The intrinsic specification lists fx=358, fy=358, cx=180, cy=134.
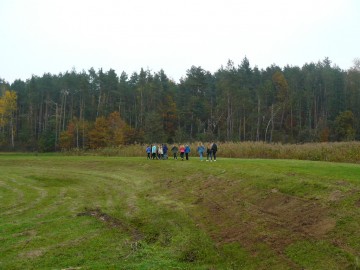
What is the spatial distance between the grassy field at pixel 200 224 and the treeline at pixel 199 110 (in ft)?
153

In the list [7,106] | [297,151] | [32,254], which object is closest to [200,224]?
[32,254]

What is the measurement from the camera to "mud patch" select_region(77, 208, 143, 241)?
1205cm

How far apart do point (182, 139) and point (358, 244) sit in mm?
56614

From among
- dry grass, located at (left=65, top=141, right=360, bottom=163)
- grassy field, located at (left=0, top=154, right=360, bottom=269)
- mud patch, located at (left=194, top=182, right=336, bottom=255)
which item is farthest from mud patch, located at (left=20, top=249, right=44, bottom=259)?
dry grass, located at (left=65, top=141, right=360, bottom=163)

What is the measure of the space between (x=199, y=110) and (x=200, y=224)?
64814mm

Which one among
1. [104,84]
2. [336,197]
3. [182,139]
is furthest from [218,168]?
[104,84]

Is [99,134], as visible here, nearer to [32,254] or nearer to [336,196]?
[32,254]

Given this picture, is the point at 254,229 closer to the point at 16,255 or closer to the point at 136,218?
the point at 136,218

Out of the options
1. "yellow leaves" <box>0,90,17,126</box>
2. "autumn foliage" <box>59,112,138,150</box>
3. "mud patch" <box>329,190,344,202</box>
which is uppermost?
"yellow leaves" <box>0,90,17,126</box>

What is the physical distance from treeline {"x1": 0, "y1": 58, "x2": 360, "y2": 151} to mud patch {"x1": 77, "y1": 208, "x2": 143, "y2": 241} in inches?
1913

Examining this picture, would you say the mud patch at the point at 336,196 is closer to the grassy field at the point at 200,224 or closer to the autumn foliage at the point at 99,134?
the grassy field at the point at 200,224

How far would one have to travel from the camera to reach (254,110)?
252 feet

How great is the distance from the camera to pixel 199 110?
3009 inches

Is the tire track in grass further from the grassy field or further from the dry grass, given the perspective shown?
the dry grass
